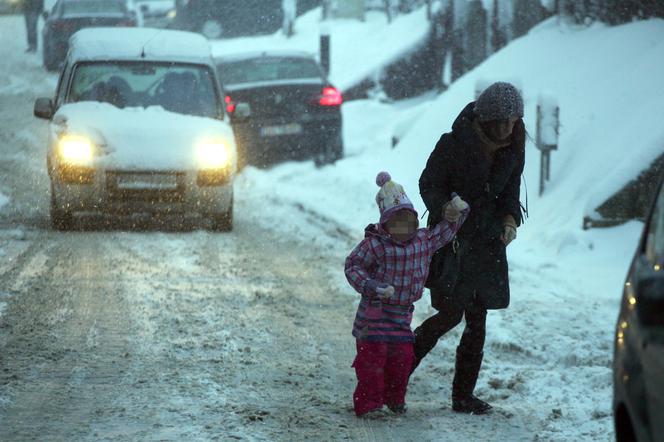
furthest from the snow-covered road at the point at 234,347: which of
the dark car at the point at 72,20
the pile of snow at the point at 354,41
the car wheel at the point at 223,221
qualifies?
the dark car at the point at 72,20

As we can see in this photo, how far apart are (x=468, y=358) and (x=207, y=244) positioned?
18.3 ft

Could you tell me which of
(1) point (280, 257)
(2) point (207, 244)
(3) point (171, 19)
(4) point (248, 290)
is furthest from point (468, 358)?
(3) point (171, 19)

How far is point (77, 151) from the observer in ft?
38.2

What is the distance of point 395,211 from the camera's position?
221 inches

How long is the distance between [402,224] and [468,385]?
0.89 metres

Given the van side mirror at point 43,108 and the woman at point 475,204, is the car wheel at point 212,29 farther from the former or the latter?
the woman at point 475,204

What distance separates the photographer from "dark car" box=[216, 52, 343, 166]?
16.6m

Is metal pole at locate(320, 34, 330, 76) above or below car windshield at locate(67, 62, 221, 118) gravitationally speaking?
below

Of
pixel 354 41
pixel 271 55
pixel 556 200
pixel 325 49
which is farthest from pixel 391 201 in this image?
pixel 354 41

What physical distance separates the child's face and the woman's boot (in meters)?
0.73

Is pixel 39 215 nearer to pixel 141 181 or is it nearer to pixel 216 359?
pixel 141 181

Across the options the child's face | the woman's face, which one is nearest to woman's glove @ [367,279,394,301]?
the child's face

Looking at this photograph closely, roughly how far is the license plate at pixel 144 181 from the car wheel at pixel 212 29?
25914 mm

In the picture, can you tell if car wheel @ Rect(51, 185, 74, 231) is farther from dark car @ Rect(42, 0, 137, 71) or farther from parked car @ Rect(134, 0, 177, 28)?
parked car @ Rect(134, 0, 177, 28)
